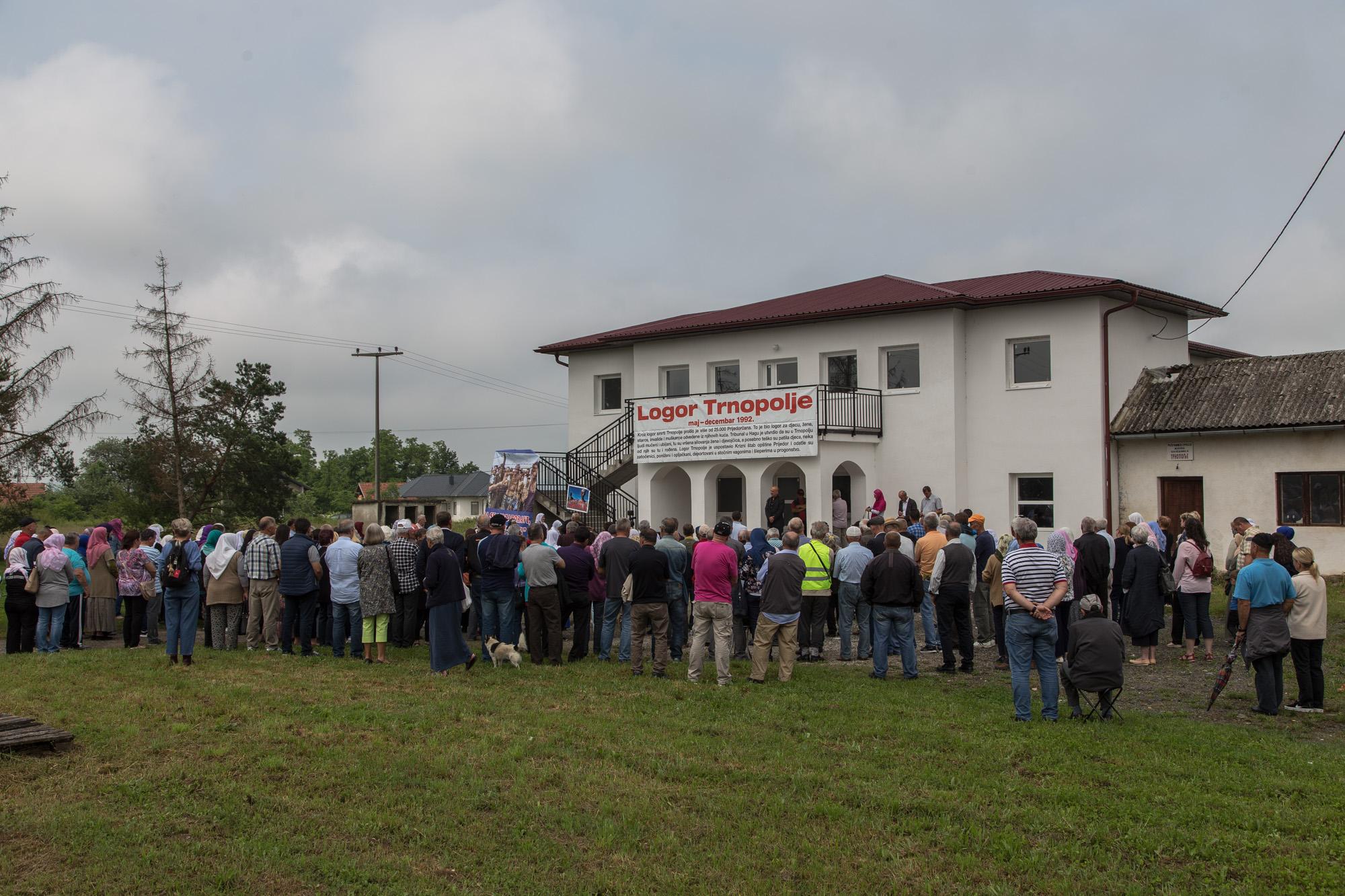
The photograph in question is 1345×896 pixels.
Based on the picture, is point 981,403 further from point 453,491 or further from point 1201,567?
point 453,491

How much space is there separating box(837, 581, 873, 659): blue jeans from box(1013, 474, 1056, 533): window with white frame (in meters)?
11.0

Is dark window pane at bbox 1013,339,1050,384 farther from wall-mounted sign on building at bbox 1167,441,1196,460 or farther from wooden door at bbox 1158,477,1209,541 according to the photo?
wooden door at bbox 1158,477,1209,541

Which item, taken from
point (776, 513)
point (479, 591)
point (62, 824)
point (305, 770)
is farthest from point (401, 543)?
point (776, 513)

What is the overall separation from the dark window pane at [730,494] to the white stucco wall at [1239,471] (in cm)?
980

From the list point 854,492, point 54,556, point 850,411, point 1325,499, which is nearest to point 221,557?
point 54,556

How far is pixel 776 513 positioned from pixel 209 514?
25223mm

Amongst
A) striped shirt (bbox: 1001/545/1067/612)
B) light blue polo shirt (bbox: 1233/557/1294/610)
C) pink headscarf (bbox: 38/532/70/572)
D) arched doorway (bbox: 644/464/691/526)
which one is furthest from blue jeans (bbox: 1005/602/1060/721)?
arched doorway (bbox: 644/464/691/526)

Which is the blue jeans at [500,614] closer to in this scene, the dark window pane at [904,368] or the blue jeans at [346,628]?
the blue jeans at [346,628]

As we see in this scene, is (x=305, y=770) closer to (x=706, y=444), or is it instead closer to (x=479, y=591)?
(x=479, y=591)

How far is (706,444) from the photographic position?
25.8m

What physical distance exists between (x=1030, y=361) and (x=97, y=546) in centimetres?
1883

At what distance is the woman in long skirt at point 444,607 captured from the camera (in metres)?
11.7

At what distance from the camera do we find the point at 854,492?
25359 millimetres

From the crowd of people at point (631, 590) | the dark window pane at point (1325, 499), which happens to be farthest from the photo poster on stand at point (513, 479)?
the dark window pane at point (1325, 499)
